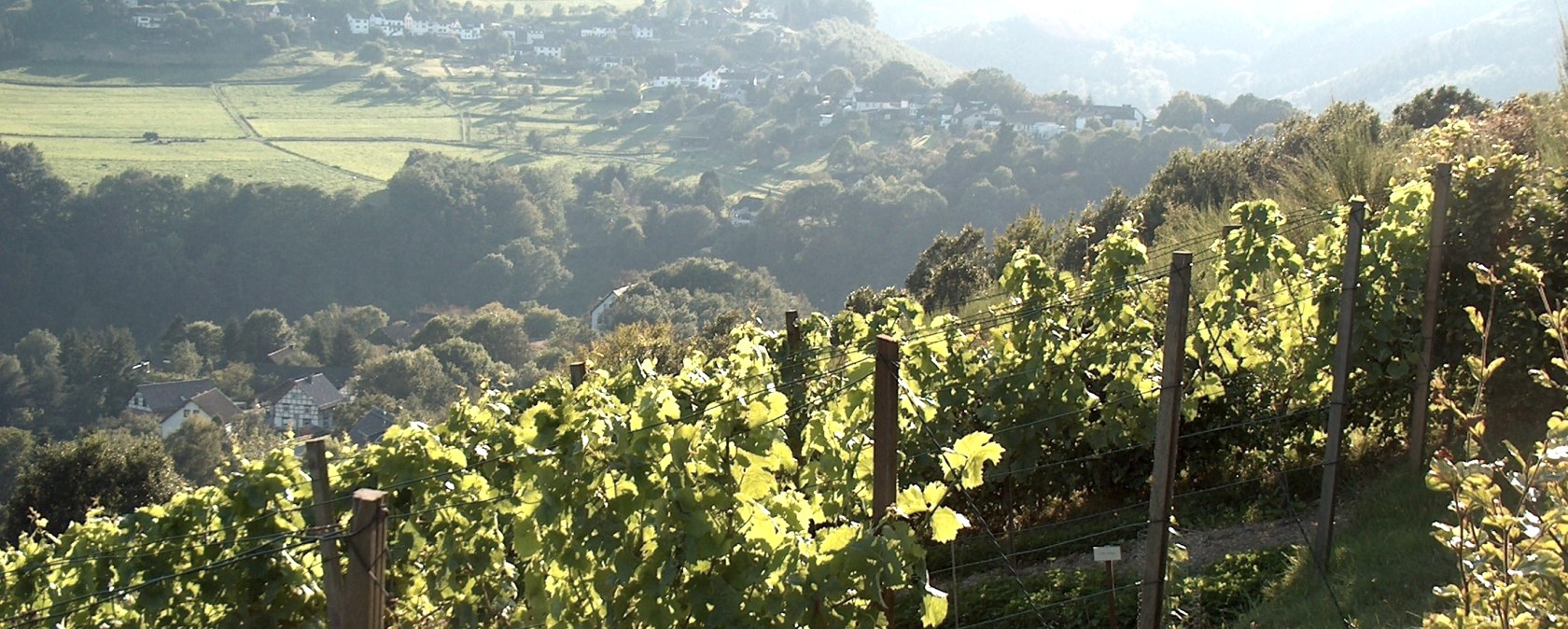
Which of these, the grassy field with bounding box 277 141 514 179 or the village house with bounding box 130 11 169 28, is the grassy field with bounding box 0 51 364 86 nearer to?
the village house with bounding box 130 11 169 28

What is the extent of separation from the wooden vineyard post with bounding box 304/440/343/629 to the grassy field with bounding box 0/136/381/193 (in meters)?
64.2

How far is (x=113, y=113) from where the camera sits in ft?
249

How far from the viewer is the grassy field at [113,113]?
7144cm

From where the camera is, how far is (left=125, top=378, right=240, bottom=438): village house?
39.4 meters

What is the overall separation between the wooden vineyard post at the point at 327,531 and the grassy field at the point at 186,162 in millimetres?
64238

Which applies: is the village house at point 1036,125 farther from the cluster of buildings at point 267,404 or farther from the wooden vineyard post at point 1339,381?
the wooden vineyard post at point 1339,381

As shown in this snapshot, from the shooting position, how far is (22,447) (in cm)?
3219

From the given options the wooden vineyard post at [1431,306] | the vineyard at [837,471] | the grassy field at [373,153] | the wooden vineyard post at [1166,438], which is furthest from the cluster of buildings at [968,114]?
A: the wooden vineyard post at [1166,438]

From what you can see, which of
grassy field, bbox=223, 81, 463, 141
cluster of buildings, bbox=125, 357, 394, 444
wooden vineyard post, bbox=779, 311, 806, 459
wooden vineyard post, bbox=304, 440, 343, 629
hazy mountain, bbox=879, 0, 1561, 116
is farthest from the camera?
hazy mountain, bbox=879, 0, 1561, 116

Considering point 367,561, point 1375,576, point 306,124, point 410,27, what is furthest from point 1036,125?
point 367,561

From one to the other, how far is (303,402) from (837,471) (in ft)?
136

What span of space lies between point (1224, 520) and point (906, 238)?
48.4 m

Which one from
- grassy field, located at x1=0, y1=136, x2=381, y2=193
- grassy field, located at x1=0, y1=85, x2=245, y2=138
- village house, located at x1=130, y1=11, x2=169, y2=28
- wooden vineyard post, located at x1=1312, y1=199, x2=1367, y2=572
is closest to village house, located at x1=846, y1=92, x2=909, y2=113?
grassy field, located at x1=0, y1=136, x2=381, y2=193

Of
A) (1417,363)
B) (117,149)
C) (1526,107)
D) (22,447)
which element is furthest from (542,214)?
(1417,363)
